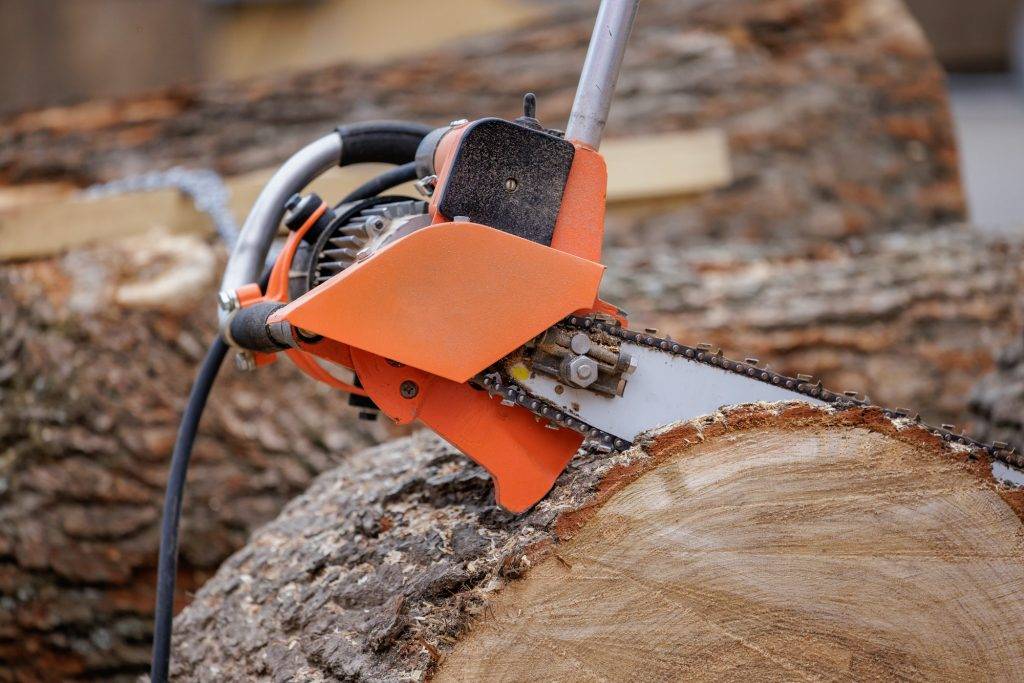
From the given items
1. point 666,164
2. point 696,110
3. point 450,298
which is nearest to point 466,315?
point 450,298

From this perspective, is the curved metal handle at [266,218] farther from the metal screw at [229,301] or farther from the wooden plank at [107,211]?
the wooden plank at [107,211]

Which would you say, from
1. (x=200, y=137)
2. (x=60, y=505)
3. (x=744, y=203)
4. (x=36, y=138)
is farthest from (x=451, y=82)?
(x=60, y=505)

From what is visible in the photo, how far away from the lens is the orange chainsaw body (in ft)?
4.53

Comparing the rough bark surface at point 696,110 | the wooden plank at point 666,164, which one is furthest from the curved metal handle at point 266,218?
the wooden plank at point 666,164

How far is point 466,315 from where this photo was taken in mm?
1415

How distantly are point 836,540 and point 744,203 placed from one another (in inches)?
Result: 114

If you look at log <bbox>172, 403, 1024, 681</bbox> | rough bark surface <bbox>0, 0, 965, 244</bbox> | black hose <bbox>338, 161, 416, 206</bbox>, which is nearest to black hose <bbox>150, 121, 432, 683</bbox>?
black hose <bbox>338, 161, 416, 206</bbox>

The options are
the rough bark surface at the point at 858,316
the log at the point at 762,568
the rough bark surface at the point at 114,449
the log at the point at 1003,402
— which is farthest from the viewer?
the rough bark surface at the point at 858,316

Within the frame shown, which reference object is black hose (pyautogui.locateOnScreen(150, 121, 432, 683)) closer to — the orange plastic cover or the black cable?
the black cable

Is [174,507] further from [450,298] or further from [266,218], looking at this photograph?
[450,298]

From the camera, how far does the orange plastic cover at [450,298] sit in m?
1.37

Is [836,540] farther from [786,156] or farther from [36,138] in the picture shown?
[36,138]

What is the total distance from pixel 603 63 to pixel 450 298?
0.43 meters

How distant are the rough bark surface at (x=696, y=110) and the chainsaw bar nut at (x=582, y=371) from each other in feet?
8.43
